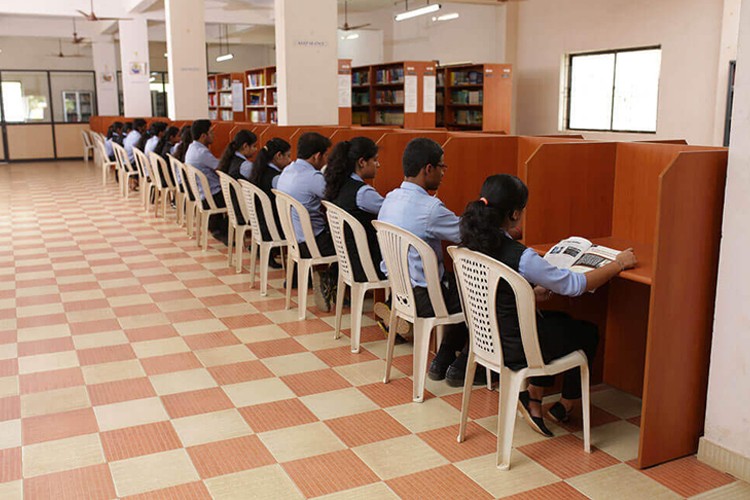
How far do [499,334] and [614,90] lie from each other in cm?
851

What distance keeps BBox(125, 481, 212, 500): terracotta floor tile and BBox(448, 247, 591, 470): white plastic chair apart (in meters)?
1.05

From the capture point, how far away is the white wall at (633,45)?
831 cm

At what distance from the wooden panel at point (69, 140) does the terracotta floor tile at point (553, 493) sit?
1780cm

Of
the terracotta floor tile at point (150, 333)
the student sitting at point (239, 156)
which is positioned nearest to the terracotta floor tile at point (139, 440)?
the terracotta floor tile at point (150, 333)

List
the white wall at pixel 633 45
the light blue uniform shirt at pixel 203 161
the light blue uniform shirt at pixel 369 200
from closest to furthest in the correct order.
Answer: the light blue uniform shirt at pixel 369 200 < the light blue uniform shirt at pixel 203 161 < the white wall at pixel 633 45

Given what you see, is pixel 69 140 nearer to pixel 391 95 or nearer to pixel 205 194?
pixel 391 95

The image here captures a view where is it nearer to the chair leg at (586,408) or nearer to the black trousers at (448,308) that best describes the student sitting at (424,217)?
the black trousers at (448,308)

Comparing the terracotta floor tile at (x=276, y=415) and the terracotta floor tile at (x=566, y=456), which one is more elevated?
the terracotta floor tile at (x=566, y=456)

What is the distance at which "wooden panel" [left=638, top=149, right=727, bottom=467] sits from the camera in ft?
7.91

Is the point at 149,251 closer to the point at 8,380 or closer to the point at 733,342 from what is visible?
the point at 8,380

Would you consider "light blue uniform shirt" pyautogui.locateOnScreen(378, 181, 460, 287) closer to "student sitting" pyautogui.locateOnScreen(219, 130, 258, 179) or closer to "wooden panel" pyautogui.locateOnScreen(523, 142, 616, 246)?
"wooden panel" pyautogui.locateOnScreen(523, 142, 616, 246)

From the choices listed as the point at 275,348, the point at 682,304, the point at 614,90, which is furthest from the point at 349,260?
the point at 614,90

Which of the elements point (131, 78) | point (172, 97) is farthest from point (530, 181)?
point (131, 78)

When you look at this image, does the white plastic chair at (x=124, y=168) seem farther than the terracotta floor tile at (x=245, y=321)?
Yes
